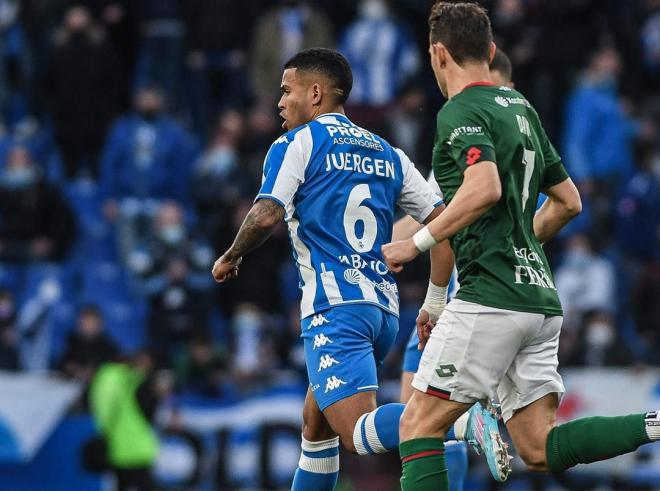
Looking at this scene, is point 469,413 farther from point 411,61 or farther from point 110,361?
point 411,61

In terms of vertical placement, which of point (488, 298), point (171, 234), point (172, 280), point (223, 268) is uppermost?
point (223, 268)

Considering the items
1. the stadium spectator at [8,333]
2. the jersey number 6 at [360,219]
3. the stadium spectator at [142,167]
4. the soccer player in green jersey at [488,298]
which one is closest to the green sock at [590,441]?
the soccer player in green jersey at [488,298]

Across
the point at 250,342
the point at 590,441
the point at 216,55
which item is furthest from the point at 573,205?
the point at 216,55

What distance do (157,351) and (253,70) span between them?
4571mm

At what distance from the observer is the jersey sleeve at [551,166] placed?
7.26m

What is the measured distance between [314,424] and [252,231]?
1245mm

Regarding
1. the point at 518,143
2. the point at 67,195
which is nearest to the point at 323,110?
the point at 518,143

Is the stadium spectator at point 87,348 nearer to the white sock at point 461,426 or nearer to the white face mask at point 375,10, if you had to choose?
the white face mask at point 375,10

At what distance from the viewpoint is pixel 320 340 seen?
7.61m

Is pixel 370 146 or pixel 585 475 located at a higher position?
pixel 370 146

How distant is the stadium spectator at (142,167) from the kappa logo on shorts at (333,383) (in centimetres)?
999

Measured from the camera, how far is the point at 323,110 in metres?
7.97

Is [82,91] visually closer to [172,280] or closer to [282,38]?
[282,38]

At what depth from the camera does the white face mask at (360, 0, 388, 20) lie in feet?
59.3
